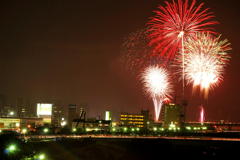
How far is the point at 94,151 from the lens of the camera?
77.1 metres

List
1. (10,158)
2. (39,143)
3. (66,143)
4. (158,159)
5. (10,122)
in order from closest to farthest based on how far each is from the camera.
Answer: (10,158) < (39,143) < (66,143) < (158,159) < (10,122)

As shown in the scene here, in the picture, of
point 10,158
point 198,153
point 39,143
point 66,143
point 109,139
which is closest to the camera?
point 10,158

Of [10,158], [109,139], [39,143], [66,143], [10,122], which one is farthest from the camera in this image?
[10,122]

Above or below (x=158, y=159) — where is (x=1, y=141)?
above

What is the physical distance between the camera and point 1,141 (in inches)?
1877

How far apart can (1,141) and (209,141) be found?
64.2 meters

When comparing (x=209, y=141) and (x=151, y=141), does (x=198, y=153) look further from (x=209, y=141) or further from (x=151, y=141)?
(x=151, y=141)

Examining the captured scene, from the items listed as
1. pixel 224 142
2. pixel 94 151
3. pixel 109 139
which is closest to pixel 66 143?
pixel 94 151

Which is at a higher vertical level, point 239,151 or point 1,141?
point 1,141

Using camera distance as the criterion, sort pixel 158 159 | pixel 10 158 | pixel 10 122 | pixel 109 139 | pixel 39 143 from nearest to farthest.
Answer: pixel 10 158 → pixel 39 143 → pixel 158 159 → pixel 109 139 → pixel 10 122

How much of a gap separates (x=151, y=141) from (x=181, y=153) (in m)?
8.92

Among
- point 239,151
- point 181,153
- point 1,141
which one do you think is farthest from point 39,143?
point 239,151

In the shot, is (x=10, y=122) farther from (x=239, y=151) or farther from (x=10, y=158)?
(x=10, y=158)

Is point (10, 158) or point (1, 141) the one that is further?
point (1, 141)
